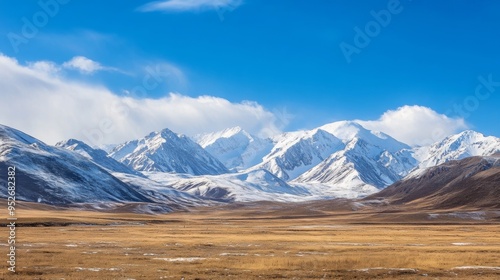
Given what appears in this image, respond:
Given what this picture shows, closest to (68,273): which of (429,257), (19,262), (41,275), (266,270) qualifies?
(41,275)

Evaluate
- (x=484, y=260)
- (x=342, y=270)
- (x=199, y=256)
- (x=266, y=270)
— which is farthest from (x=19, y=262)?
(x=484, y=260)

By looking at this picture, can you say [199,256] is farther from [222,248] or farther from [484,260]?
[484,260]

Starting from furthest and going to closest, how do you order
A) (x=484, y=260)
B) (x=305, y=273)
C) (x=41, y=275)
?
(x=484, y=260), (x=305, y=273), (x=41, y=275)

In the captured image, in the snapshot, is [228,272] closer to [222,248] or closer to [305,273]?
[305,273]

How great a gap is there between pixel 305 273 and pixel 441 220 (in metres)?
154

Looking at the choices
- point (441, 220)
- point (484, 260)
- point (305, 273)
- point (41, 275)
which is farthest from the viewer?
point (441, 220)

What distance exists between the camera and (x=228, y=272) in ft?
130

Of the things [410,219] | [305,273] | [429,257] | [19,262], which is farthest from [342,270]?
[410,219]

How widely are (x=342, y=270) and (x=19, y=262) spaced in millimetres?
26121

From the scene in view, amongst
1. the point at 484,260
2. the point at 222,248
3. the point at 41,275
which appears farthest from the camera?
the point at 222,248

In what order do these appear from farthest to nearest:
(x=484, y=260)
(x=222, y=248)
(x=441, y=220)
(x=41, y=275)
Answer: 1. (x=441, y=220)
2. (x=222, y=248)
3. (x=484, y=260)
4. (x=41, y=275)

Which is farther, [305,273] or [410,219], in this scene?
[410,219]

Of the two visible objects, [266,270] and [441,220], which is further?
[441,220]

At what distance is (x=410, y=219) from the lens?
182 m
